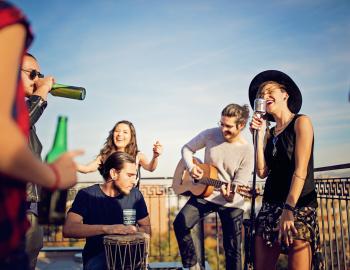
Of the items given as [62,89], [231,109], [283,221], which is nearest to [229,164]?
[231,109]

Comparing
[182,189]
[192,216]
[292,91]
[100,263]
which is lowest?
[100,263]

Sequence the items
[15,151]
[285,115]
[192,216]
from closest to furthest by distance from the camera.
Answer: [15,151]
[285,115]
[192,216]

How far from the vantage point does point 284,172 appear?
2.38 meters

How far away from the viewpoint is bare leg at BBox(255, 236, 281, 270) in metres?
2.45

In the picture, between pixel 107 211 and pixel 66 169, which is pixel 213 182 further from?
pixel 66 169

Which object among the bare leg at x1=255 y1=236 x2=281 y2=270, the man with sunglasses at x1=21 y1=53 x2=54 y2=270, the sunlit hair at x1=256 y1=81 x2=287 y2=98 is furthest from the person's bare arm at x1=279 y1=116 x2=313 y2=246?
the man with sunglasses at x1=21 y1=53 x2=54 y2=270

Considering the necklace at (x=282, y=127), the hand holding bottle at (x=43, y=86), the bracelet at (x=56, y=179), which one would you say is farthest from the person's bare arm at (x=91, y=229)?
the bracelet at (x=56, y=179)

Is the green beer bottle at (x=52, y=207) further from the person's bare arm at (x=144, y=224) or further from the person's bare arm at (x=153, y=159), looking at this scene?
the person's bare arm at (x=153, y=159)

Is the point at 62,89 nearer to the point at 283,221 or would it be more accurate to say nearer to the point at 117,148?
the point at 117,148

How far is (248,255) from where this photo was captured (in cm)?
260

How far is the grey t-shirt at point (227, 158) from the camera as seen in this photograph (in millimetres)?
3902

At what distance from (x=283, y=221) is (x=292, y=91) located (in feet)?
3.42

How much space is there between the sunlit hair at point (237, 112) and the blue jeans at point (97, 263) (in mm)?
2092

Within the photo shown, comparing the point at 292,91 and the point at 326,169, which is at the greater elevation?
the point at 292,91
